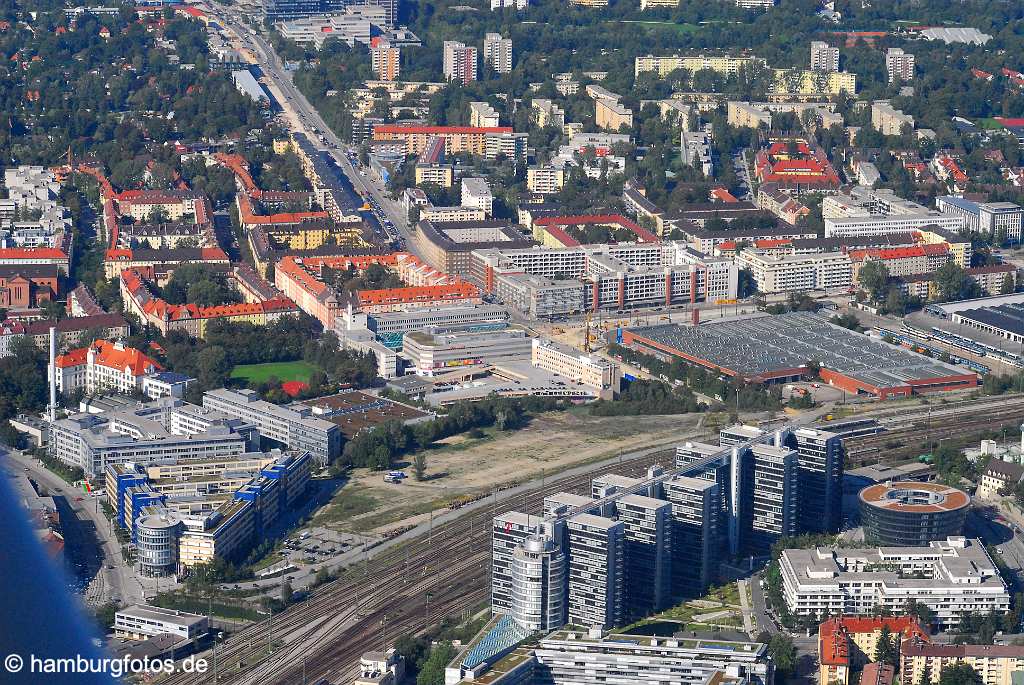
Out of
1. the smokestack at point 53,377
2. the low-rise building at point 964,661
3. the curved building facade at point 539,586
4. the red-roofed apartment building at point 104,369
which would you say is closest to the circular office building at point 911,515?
the low-rise building at point 964,661

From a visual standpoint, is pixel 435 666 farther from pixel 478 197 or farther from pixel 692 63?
pixel 692 63

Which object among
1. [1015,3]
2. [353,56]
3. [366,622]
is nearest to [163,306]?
[366,622]

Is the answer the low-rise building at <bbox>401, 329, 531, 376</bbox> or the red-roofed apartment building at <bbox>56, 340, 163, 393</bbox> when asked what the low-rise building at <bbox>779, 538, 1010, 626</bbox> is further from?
the red-roofed apartment building at <bbox>56, 340, 163, 393</bbox>

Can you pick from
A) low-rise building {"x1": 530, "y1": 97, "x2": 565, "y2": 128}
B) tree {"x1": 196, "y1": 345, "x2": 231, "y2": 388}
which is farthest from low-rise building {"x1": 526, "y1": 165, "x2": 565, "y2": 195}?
tree {"x1": 196, "y1": 345, "x2": 231, "y2": 388}

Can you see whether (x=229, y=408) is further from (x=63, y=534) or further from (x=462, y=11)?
(x=462, y=11)

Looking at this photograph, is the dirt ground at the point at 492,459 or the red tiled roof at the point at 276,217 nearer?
the dirt ground at the point at 492,459

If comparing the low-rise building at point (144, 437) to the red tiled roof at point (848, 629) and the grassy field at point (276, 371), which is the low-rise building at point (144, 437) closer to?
the grassy field at point (276, 371)

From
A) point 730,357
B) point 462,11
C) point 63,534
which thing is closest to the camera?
point 63,534
